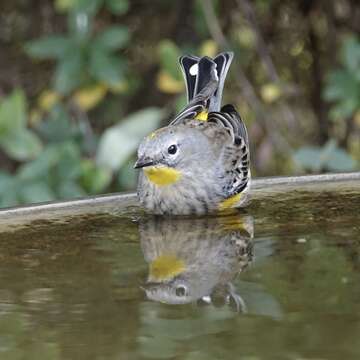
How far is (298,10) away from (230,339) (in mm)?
5263

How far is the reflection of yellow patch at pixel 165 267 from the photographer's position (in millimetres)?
2264

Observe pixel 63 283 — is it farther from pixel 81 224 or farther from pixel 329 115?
pixel 329 115

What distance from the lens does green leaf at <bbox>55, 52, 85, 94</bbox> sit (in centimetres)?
565

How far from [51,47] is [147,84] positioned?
1124 mm

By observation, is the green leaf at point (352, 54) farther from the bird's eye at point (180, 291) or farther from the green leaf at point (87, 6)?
the bird's eye at point (180, 291)

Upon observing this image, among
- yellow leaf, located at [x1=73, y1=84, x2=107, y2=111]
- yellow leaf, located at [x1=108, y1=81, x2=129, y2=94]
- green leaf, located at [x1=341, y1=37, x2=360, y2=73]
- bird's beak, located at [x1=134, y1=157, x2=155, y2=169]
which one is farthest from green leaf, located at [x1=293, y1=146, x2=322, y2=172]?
bird's beak, located at [x1=134, y1=157, x2=155, y2=169]

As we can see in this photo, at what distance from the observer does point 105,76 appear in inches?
223

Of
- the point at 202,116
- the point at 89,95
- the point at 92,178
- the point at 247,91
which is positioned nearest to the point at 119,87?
the point at 89,95

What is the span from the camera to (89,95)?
5.96m

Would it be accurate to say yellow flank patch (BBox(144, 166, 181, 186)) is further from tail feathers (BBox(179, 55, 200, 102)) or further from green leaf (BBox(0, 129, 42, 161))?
green leaf (BBox(0, 129, 42, 161))

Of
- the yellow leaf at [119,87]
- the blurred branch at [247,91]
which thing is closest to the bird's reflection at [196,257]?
the yellow leaf at [119,87]

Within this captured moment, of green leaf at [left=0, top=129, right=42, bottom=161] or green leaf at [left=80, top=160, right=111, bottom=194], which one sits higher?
green leaf at [left=0, top=129, right=42, bottom=161]

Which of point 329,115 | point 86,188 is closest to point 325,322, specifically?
point 86,188

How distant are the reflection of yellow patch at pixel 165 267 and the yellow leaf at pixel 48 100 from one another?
3.71 meters
